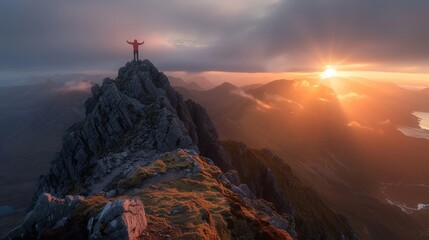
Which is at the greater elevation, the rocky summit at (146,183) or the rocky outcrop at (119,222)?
the rocky outcrop at (119,222)


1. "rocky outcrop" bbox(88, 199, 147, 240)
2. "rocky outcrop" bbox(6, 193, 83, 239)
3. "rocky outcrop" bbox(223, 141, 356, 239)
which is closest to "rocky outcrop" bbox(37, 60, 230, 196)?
"rocky outcrop" bbox(223, 141, 356, 239)

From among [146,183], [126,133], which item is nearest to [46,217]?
[146,183]

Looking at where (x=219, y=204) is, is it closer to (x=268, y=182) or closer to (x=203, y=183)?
(x=203, y=183)

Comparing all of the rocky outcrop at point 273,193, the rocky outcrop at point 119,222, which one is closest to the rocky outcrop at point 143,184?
the rocky outcrop at point 119,222

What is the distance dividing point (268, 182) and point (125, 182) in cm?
11590

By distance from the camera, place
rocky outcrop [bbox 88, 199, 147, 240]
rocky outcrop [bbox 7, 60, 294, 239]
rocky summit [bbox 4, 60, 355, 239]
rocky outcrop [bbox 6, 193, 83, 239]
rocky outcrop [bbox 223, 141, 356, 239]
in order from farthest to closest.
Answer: rocky outcrop [bbox 223, 141, 356, 239] < rocky outcrop [bbox 6, 193, 83, 239] < rocky summit [bbox 4, 60, 355, 239] < rocky outcrop [bbox 7, 60, 294, 239] < rocky outcrop [bbox 88, 199, 147, 240]

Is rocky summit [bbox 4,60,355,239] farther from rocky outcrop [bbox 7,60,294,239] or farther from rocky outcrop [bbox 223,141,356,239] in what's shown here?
rocky outcrop [bbox 223,141,356,239]

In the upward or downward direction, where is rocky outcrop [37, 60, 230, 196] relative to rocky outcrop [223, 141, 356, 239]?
upward

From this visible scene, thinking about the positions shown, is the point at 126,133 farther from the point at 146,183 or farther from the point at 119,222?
the point at 119,222

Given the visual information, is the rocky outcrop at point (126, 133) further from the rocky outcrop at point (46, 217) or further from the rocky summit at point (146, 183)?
the rocky outcrop at point (46, 217)

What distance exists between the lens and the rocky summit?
3288cm

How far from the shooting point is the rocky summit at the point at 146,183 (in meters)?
32.9

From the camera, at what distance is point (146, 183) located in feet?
180

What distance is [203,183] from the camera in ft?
178
